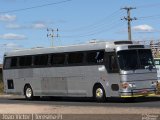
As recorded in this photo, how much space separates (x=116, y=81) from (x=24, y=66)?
896 cm

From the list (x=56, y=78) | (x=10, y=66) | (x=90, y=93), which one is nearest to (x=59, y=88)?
(x=56, y=78)

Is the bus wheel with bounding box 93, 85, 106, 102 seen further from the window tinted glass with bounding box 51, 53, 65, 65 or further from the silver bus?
the window tinted glass with bounding box 51, 53, 65, 65

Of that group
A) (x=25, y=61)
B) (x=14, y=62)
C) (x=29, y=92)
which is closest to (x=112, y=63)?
(x=25, y=61)

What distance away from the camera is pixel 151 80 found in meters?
28.5

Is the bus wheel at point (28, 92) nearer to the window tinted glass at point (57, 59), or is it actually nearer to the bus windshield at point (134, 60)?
the window tinted glass at point (57, 59)

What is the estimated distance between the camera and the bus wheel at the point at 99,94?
2905 centimetres

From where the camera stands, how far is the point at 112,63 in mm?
28219

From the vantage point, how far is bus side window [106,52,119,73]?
2802 centimetres

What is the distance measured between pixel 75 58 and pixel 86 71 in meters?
1.30

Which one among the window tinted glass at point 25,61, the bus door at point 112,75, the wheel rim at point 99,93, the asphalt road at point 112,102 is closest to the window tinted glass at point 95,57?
the bus door at point 112,75

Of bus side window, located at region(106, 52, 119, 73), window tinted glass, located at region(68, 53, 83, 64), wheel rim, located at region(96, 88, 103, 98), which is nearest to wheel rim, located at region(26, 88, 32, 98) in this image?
window tinted glass, located at region(68, 53, 83, 64)

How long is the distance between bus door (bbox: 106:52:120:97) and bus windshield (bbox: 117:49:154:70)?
1.21 feet

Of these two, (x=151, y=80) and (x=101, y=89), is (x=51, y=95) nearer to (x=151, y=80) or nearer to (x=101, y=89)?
(x=101, y=89)

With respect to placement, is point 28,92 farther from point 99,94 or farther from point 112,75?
point 112,75
